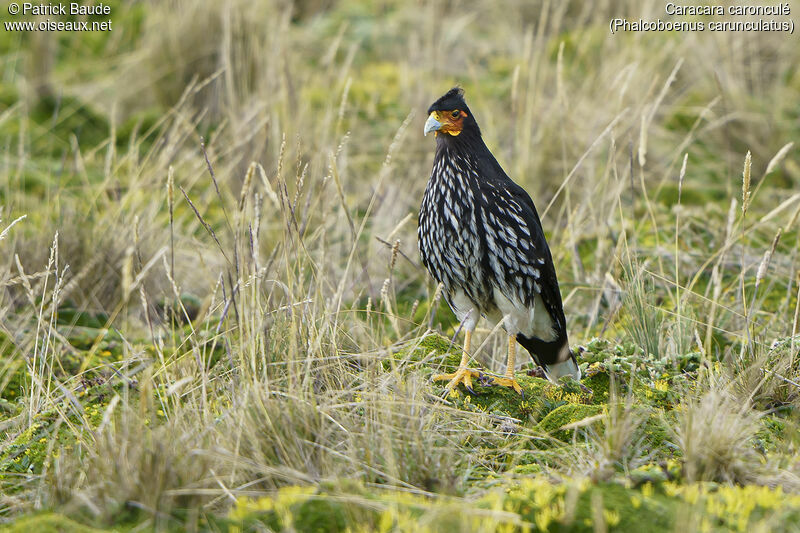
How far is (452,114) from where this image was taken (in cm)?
397

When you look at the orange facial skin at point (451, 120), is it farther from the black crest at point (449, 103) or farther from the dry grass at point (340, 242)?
the dry grass at point (340, 242)

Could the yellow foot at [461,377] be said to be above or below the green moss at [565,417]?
above

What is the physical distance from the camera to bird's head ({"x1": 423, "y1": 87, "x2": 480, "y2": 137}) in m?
3.94

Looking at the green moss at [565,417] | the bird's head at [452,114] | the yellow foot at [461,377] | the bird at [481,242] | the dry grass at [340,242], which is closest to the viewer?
the dry grass at [340,242]

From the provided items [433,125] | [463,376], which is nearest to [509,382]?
[463,376]

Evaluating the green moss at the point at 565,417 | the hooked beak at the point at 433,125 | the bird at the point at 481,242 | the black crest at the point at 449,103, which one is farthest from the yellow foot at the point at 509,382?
the black crest at the point at 449,103

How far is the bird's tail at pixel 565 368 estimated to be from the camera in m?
3.96

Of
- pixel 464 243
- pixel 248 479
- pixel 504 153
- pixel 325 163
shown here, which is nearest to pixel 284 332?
pixel 248 479

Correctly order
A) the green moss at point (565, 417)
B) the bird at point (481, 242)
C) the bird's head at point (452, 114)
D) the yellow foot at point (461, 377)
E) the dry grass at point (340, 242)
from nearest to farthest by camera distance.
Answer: the dry grass at point (340, 242) → the green moss at point (565, 417) → the yellow foot at point (461, 377) → the bird at point (481, 242) → the bird's head at point (452, 114)

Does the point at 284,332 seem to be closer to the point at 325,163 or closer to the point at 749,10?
the point at 325,163

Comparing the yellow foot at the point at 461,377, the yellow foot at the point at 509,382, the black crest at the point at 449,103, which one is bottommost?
the yellow foot at the point at 509,382

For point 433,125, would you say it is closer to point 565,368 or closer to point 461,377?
point 461,377

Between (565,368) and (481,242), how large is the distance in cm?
75

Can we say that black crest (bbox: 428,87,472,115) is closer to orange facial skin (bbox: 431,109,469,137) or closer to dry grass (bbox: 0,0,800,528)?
orange facial skin (bbox: 431,109,469,137)
